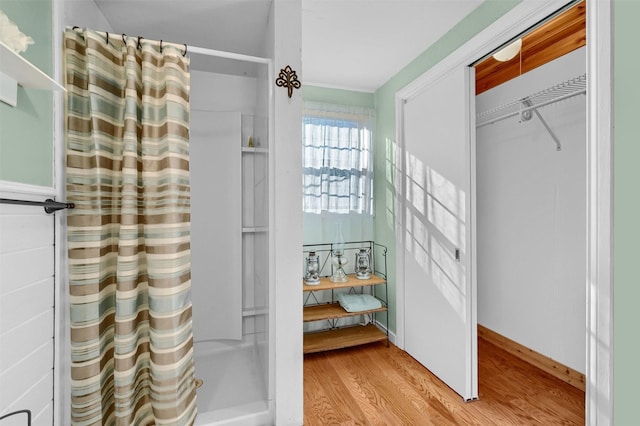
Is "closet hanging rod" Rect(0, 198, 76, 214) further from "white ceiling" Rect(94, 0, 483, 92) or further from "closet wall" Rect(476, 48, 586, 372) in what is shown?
"closet wall" Rect(476, 48, 586, 372)

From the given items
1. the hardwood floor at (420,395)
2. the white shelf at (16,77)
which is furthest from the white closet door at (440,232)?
the white shelf at (16,77)

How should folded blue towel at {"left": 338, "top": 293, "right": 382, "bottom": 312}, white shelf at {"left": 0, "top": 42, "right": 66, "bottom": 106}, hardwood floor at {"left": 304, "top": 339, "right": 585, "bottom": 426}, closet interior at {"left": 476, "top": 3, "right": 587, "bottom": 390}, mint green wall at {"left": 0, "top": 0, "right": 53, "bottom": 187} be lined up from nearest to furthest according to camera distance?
white shelf at {"left": 0, "top": 42, "right": 66, "bottom": 106}
mint green wall at {"left": 0, "top": 0, "right": 53, "bottom": 187}
hardwood floor at {"left": 304, "top": 339, "right": 585, "bottom": 426}
closet interior at {"left": 476, "top": 3, "right": 587, "bottom": 390}
folded blue towel at {"left": 338, "top": 293, "right": 382, "bottom": 312}

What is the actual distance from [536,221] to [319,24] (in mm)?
2098

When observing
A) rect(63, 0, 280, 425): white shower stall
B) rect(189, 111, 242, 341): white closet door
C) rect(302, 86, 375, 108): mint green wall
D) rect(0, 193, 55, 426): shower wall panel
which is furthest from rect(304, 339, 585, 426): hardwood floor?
rect(302, 86, 375, 108): mint green wall

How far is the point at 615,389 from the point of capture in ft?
3.55

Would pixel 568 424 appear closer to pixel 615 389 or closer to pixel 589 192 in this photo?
pixel 615 389

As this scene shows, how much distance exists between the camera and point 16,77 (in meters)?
0.85

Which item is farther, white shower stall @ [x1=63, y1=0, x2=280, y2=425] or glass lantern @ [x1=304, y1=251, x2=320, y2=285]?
glass lantern @ [x1=304, y1=251, x2=320, y2=285]

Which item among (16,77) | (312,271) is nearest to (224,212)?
(312,271)

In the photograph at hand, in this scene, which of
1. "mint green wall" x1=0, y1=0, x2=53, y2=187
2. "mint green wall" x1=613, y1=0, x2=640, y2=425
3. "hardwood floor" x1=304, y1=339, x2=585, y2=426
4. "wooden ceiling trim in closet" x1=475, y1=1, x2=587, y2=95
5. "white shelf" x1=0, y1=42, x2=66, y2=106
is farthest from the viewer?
"wooden ceiling trim in closet" x1=475, y1=1, x2=587, y2=95

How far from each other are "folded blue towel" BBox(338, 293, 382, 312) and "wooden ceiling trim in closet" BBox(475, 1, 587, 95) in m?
1.97

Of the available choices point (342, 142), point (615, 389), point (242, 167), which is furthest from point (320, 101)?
point (615, 389)

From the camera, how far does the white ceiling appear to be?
1492mm

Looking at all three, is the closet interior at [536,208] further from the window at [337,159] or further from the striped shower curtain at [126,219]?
the striped shower curtain at [126,219]
